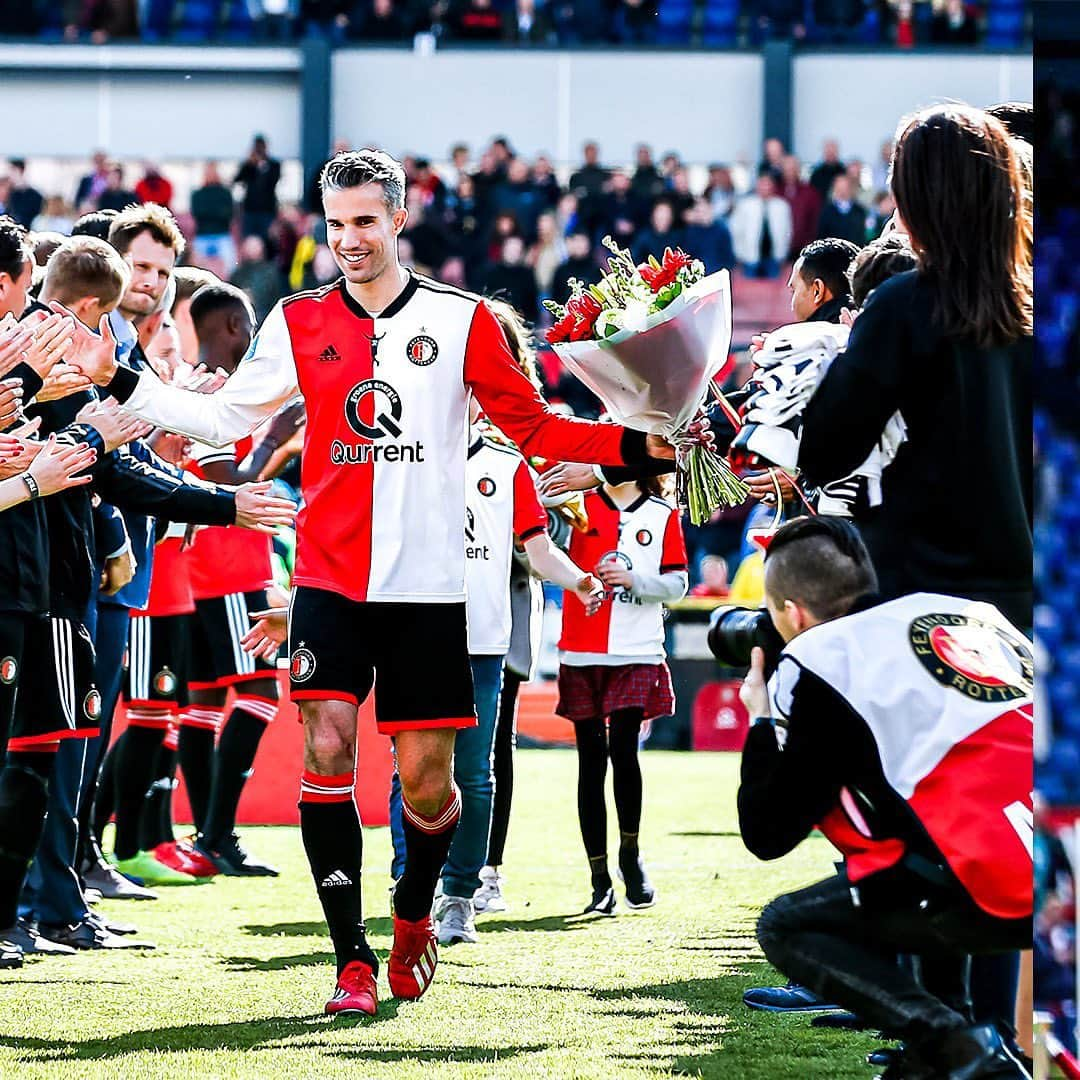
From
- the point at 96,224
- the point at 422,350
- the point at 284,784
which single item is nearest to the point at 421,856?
the point at 422,350

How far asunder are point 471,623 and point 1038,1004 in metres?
4.24

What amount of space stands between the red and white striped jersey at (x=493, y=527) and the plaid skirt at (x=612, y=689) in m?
0.91

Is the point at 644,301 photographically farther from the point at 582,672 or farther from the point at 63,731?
the point at 582,672

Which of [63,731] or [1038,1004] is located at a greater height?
[1038,1004]

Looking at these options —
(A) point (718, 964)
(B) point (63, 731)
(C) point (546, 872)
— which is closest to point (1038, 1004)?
(A) point (718, 964)

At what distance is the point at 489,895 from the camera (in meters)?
7.78

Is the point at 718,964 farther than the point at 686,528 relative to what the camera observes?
No

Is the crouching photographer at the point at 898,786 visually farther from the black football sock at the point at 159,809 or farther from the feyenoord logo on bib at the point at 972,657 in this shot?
the black football sock at the point at 159,809

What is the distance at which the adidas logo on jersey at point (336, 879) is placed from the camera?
5375 mm

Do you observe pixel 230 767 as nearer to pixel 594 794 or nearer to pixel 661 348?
pixel 594 794

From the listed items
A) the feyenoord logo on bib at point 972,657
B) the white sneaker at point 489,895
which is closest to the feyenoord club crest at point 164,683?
the white sneaker at point 489,895

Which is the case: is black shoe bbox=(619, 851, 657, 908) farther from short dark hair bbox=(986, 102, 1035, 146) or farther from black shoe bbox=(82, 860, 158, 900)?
short dark hair bbox=(986, 102, 1035, 146)

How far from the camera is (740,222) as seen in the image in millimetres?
23844

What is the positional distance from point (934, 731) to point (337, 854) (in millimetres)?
2196
